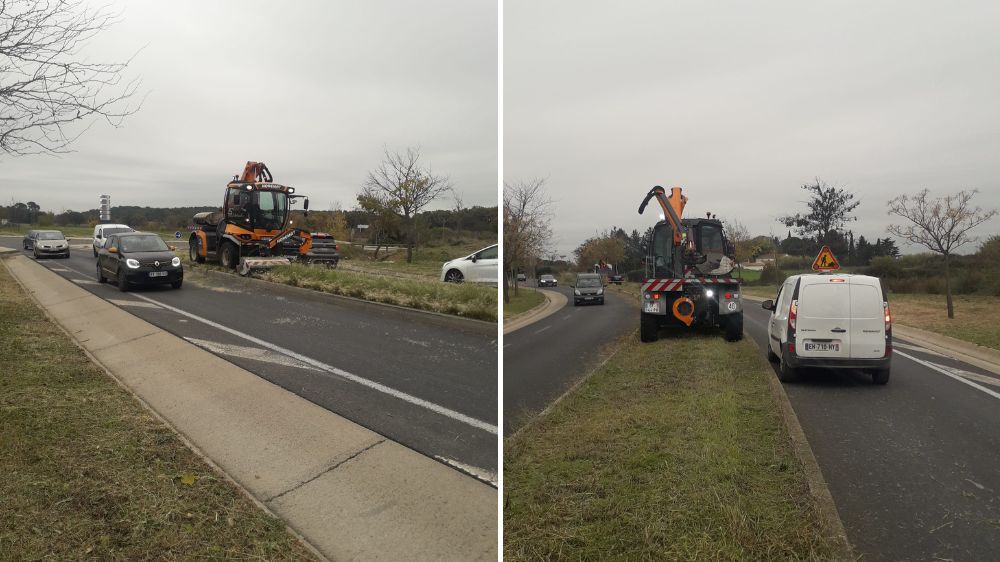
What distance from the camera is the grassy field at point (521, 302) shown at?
110 inches

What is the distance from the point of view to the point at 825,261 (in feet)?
12.6

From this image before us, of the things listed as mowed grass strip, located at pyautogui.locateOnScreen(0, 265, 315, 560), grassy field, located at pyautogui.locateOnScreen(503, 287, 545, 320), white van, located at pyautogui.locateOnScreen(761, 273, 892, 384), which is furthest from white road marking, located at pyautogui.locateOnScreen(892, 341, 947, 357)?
mowed grass strip, located at pyautogui.locateOnScreen(0, 265, 315, 560)

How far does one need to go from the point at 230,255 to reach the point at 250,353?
9464mm

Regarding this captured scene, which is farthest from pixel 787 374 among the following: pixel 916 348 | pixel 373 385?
pixel 373 385

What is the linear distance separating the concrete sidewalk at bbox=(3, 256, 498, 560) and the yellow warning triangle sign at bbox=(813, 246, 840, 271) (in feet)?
8.99

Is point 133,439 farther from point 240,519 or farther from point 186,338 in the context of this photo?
point 186,338

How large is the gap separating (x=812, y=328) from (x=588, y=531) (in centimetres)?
363

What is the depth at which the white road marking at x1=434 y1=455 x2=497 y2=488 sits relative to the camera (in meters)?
2.62

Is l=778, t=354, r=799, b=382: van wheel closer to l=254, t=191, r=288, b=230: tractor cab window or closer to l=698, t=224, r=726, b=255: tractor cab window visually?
l=698, t=224, r=726, b=255: tractor cab window

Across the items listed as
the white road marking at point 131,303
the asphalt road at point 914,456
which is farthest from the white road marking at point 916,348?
the white road marking at point 131,303

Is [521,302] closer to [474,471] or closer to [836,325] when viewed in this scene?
[474,471]

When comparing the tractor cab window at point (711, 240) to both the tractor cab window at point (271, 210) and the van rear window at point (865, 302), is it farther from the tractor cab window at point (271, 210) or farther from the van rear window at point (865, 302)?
the tractor cab window at point (271, 210)

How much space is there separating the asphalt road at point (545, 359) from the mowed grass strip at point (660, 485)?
0.57 ft

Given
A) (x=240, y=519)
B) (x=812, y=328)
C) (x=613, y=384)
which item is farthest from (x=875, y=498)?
(x=812, y=328)
